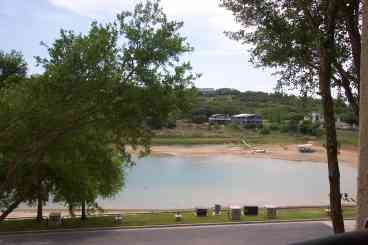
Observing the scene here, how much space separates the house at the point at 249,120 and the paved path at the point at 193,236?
347ft

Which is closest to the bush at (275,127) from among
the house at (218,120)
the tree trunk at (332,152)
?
the house at (218,120)

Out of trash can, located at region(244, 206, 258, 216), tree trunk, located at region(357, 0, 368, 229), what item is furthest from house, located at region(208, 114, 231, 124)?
tree trunk, located at region(357, 0, 368, 229)

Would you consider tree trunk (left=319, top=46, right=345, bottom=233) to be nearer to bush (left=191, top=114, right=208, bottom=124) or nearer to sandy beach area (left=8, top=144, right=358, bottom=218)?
sandy beach area (left=8, top=144, right=358, bottom=218)

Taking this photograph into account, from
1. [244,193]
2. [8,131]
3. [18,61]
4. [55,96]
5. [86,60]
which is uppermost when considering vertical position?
[18,61]

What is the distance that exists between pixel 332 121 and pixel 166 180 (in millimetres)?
56213

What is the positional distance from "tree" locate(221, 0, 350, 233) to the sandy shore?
8166cm

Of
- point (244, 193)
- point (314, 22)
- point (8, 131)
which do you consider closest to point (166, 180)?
point (244, 193)

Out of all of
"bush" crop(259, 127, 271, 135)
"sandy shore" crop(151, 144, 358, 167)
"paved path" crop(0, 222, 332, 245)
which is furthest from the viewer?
"bush" crop(259, 127, 271, 135)

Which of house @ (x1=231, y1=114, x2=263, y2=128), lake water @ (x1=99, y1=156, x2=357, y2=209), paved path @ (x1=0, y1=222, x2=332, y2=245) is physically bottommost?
lake water @ (x1=99, y1=156, x2=357, y2=209)

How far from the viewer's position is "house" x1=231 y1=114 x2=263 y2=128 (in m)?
132

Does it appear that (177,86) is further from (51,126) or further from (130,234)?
(130,234)

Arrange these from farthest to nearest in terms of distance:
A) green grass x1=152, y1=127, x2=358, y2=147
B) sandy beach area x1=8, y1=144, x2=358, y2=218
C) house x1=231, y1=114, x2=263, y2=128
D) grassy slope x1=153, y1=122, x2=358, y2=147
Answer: house x1=231, y1=114, x2=263, y2=128
grassy slope x1=153, y1=122, x2=358, y2=147
green grass x1=152, y1=127, x2=358, y2=147
sandy beach area x1=8, y1=144, x2=358, y2=218

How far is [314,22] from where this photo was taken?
873 cm

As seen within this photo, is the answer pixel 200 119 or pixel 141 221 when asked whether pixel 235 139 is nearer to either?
pixel 200 119
